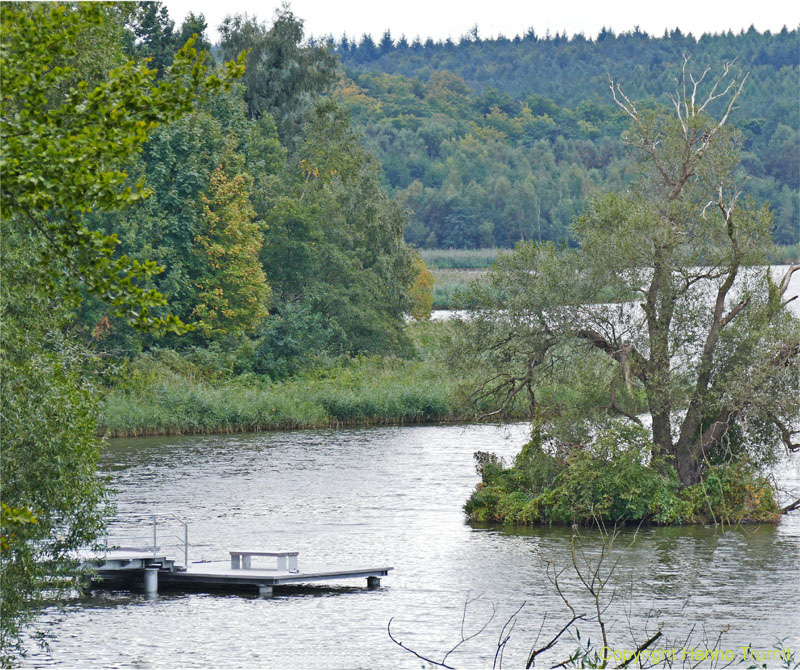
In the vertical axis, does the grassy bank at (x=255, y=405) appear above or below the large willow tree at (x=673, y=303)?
below

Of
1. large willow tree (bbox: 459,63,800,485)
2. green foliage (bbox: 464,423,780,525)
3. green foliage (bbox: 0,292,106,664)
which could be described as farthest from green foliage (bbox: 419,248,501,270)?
green foliage (bbox: 0,292,106,664)

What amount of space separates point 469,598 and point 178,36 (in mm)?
54716

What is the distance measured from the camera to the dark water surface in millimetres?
20969

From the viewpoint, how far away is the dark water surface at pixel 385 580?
68.8 ft

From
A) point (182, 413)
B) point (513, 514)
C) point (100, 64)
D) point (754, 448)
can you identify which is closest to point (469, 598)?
point (513, 514)

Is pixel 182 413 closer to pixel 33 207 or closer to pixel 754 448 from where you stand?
pixel 754 448

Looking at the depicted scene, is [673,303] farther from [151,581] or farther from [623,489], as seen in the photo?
[151,581]

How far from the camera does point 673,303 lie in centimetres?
3050

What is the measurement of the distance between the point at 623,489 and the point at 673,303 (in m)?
5.00

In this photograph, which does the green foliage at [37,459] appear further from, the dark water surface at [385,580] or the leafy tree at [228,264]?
the leafy tree at [228,264]

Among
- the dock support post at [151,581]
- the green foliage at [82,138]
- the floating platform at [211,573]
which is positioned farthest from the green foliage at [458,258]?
the green foliage at [82,138]

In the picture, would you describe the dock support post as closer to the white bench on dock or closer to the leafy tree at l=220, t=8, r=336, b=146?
the white bench on dock

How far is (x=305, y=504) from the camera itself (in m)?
34.7

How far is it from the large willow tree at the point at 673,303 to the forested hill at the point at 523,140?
71.6 metres
